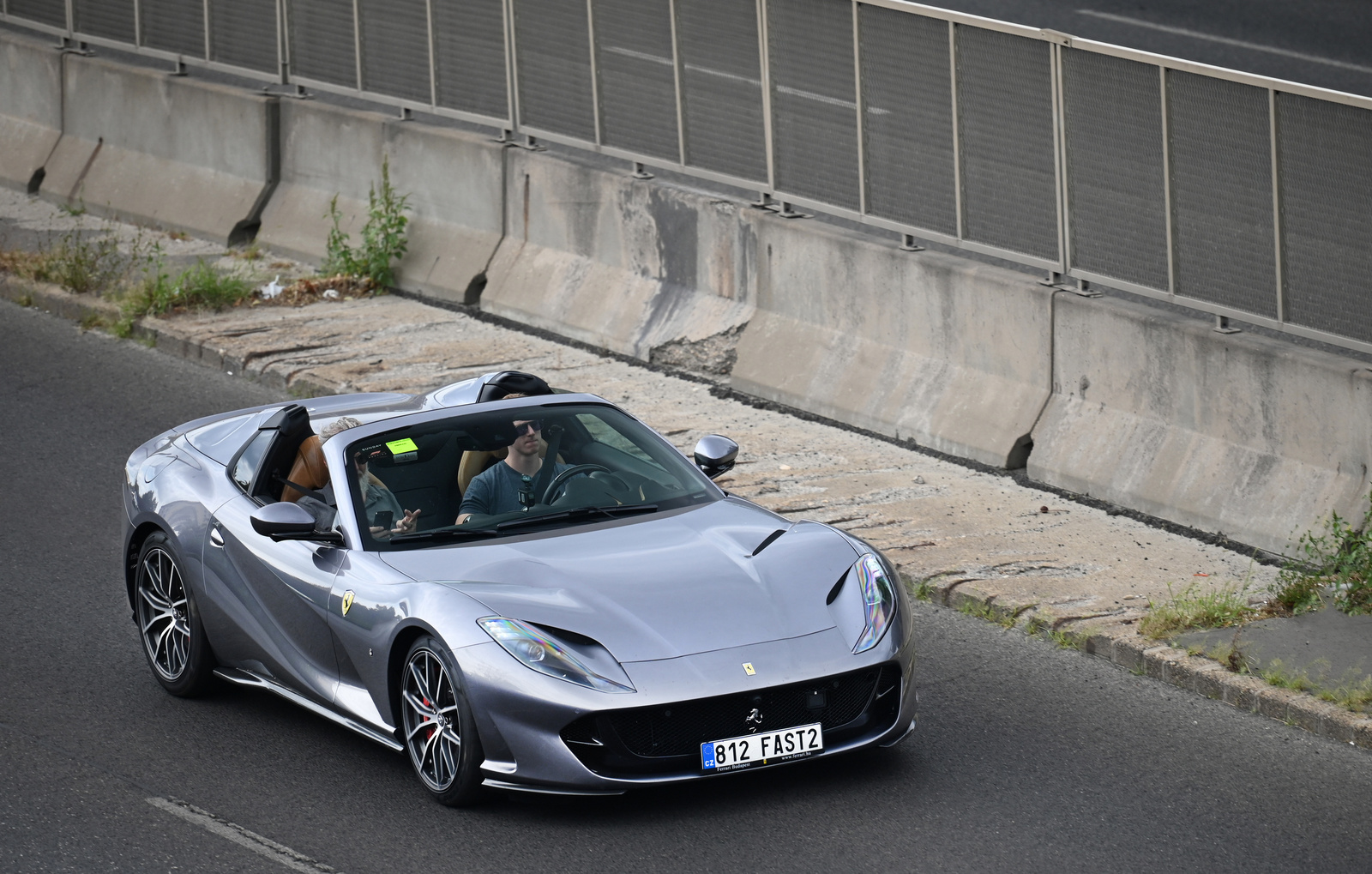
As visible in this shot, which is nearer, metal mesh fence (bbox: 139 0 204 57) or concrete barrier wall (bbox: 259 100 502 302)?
concrete barrier wall (bbox: 259 100 502 302)

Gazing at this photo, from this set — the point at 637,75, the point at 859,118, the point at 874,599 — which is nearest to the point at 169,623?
the point at 874,599

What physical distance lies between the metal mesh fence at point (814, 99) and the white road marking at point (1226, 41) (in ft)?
36.2

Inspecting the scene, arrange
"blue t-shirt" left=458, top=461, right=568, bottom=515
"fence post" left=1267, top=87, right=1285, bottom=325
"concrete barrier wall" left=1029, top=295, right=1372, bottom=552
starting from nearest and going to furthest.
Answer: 1. "blue t-shirt" left=458, top=461, right=568, bottom=515
2. "concrete barrier wall" left=1029, top=295, right=1372, bottom=552
3. "fence post" left=1267, top=87, right=1285, bottom=325

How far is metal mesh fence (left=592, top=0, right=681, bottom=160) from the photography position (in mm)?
13102

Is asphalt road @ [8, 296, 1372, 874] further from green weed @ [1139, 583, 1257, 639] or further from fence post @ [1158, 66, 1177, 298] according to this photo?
fence post @ [1158, 66, 1177, 298]

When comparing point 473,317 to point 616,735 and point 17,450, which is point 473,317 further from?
point 616,735

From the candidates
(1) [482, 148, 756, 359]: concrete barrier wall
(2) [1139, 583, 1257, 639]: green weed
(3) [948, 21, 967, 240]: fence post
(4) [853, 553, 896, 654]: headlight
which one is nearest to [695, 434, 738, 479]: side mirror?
(4) [853, 553, 896, 654]: headlight

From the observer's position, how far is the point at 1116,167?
10.6 m

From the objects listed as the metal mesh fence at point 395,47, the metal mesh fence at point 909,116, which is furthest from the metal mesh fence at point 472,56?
the metal mesh fence at point 909,116

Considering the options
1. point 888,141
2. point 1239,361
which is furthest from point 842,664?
point 888,141

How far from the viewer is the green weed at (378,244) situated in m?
15.0

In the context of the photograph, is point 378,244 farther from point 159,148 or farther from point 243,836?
point 243,836

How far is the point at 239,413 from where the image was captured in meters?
8.79

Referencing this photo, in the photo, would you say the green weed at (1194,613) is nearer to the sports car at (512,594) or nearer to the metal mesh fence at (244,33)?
the sports car at (512,594)
